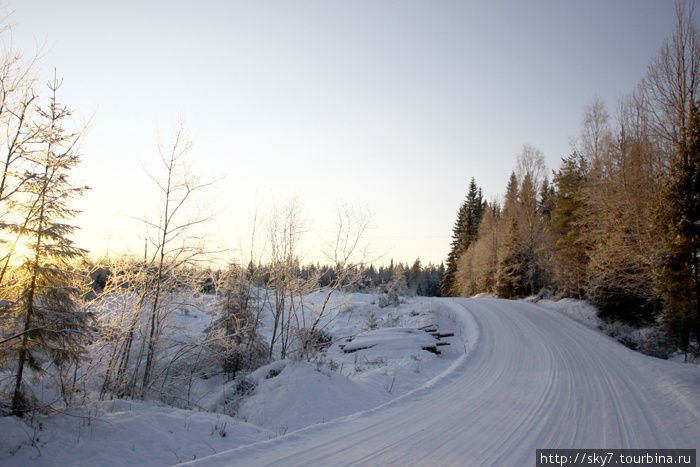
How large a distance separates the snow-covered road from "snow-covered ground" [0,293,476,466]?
0.76 m

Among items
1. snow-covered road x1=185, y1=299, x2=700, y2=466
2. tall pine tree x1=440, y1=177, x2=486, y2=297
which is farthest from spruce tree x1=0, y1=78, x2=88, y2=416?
tall pine tree x1=440, y1=177, x2=486, y2=297

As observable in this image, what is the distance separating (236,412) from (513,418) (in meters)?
5.78

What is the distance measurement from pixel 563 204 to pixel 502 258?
31.1 ft

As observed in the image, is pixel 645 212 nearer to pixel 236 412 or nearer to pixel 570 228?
pixel 570 228

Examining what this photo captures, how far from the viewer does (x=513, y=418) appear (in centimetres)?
597

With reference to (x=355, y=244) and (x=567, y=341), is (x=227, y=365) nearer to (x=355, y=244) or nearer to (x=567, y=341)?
(x=355, y=244)

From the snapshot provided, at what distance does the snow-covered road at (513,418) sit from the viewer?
14.9 ft

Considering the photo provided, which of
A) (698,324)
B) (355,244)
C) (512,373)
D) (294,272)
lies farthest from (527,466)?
(698,324)

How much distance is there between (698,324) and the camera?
11.5 m

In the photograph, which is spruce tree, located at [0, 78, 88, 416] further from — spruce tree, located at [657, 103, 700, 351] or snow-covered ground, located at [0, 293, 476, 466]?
spruce tree, located at [657, 103, 700, 351]

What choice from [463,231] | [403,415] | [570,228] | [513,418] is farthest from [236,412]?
[463,231]

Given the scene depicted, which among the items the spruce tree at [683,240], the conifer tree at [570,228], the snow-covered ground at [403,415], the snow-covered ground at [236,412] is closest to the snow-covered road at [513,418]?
the snow-covered ground at [403,415]

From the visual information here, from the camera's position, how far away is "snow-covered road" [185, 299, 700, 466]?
4.53m

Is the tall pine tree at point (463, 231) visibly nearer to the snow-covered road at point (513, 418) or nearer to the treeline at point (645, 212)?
the treeline at point (645, 212)
